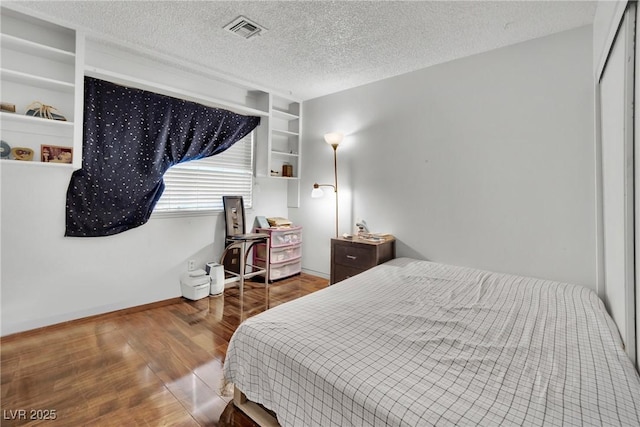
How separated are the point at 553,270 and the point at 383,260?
54.9 inches

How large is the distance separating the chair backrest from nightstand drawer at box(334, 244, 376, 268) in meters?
1.24

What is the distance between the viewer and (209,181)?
354 centimetres

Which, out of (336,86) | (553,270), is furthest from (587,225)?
(336,86)

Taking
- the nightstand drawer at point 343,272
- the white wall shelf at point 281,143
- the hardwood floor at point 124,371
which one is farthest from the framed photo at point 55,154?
the nightstand drawer at point 343,272

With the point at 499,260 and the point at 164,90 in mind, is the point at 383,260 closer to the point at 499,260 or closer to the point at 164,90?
the point at 499,260

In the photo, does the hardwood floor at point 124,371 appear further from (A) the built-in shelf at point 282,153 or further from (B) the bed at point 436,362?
(A) the built-in shelf at point 282,153

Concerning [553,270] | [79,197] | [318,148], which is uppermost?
[318,148]

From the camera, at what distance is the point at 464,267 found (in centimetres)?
274

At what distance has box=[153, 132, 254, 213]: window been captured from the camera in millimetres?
3223

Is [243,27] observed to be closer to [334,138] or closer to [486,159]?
[334,138]

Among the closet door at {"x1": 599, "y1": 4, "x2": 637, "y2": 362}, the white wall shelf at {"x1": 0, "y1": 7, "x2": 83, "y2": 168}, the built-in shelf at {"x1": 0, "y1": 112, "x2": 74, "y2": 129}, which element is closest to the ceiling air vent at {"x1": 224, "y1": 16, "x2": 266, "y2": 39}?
the white wall shelf at {"x1": 0, "y1": 7, "x2": 83, "y2": 168}

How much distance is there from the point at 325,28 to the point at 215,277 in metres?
2.64

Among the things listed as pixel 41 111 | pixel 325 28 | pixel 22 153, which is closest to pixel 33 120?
pixel 41 111

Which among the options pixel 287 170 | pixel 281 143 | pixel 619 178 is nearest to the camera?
pixel 619 178
